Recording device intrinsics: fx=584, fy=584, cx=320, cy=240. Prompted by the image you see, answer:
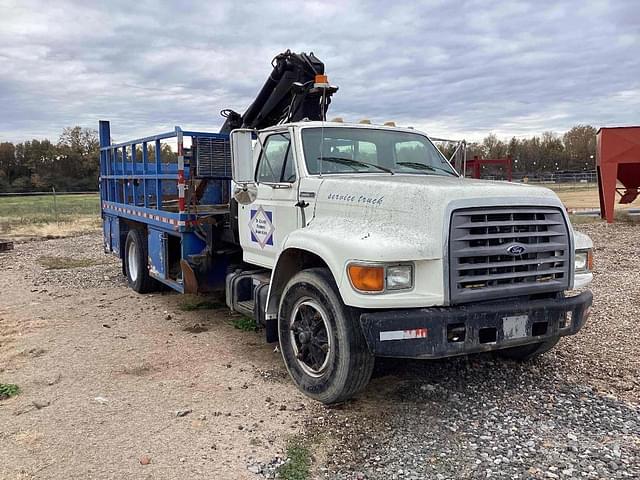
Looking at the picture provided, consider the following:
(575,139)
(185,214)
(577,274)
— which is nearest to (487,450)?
(577,274)

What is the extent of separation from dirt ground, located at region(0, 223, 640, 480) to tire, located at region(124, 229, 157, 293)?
1.88 metres

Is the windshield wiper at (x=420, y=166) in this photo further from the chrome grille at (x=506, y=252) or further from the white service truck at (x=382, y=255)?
the chrome grille at (x=506, y=252)

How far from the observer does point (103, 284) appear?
985cm

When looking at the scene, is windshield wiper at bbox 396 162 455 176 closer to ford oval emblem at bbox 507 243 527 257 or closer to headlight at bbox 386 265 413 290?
ford oval emblem at bbox 507 243 527 257

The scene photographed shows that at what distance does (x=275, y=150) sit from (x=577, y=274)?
294 centimetres

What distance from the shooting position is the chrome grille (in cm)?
398

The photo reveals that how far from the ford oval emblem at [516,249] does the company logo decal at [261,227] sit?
224 centimetres

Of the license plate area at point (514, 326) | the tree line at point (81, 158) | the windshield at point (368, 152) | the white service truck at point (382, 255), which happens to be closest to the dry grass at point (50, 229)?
the white service truck at point (382, 255)

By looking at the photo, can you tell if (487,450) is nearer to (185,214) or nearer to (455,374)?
(455,374)

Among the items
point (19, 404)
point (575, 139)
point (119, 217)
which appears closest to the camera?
point (19, 404)

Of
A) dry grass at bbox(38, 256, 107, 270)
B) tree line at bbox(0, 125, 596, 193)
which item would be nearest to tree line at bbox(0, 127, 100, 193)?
tree line at bbox(0, 125, 596, 193)

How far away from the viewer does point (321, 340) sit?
14.8 ft

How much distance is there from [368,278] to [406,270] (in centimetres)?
28

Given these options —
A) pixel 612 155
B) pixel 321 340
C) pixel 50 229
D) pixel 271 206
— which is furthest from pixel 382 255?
pixel 50 229
